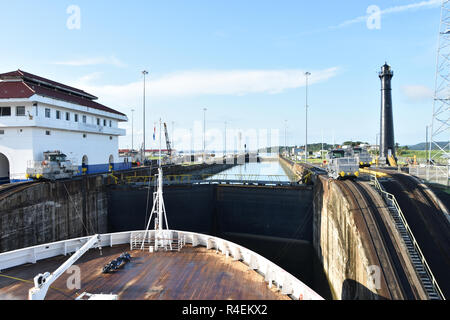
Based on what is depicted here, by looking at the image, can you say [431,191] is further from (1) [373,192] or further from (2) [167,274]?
(2) [167,274]

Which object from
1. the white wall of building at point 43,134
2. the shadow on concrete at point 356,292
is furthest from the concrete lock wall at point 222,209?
the shadow on concrete at point 356,292

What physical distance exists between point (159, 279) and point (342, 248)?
10923mm

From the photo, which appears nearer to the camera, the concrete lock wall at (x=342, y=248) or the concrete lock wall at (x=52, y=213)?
the concrete lock wall at (x=342, y=248)

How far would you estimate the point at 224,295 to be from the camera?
10.2 metres

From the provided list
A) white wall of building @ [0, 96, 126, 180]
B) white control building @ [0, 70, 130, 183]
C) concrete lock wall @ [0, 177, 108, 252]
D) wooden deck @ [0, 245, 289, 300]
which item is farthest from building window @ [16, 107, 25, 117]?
wooden deck @ [0, 245, 289, 300]

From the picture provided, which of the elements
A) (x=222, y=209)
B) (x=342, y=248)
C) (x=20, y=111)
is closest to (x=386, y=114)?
(x=222, y=209)

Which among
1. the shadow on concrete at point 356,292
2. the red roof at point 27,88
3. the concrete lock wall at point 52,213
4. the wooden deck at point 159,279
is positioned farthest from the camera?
the red roof at point 27,88

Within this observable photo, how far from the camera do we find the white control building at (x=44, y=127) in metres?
27.8

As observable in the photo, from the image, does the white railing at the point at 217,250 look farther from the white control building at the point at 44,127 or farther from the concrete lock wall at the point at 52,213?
the white control building at the point at 44,127

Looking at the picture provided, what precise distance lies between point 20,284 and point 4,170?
98.5 ft

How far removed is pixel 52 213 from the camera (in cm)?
2266

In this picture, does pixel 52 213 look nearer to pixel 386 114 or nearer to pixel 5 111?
pixel 5 111

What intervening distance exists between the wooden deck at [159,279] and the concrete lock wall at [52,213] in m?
9.04
